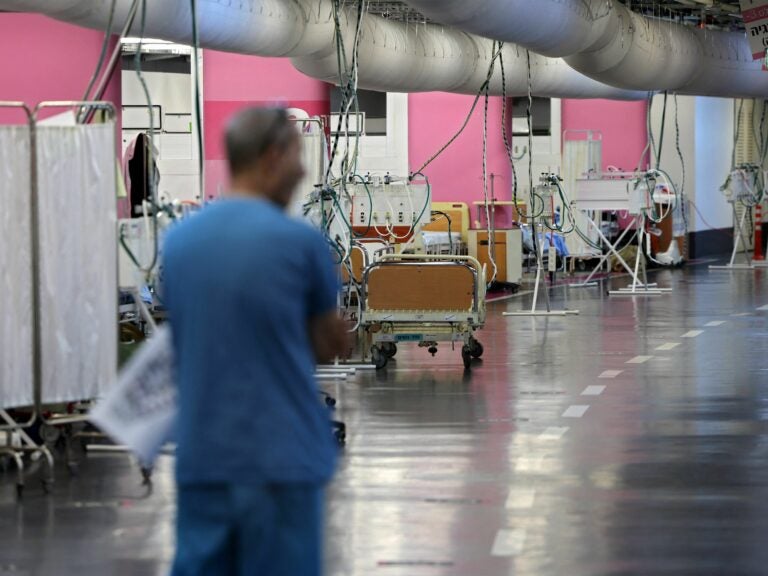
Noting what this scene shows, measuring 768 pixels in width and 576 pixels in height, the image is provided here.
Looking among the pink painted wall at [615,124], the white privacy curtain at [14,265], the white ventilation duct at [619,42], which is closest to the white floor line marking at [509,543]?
the white privacy curtain at [14,265]

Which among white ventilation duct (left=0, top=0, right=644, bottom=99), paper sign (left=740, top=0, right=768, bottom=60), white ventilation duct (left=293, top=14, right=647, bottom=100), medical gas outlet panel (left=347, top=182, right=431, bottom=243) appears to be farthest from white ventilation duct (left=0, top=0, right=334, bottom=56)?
paper sign (left=740, top=0, right=768, bottom=60)

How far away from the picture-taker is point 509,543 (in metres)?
6.38

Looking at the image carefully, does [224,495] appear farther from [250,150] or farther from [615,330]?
[615,330]

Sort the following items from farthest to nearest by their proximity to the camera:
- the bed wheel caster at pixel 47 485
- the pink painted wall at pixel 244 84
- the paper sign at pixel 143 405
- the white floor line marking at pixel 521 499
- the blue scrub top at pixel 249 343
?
1. the pink painted wall at pixel 244 84
2. the bed wheel caster at pixel 47 485
3. the white floor line marking at pixel 521 499
4. the paper sign at pixel 143 405
5. the blue scrub top at pixel 249 343

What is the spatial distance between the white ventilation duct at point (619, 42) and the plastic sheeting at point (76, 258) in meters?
4.32

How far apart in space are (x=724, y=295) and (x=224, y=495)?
18.8 metres

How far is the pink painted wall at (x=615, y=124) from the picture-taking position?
105 feet

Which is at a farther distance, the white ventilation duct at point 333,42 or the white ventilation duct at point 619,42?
the white ventilation duct at point 619,42

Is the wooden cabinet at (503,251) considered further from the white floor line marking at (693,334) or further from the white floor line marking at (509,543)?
the white floor line marking at (509,543)

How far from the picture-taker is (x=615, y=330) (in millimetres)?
16609

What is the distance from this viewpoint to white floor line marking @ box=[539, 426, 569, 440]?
9289mm

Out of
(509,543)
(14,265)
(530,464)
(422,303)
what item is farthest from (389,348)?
(509,543)

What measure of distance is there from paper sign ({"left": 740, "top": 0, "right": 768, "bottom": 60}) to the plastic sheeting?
39.5 feet

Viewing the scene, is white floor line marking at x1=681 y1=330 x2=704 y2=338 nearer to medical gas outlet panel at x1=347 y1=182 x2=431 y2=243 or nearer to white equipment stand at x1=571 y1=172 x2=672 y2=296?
medical gas outlet panel at x1=347 y1=182 x2=431 y2=243
